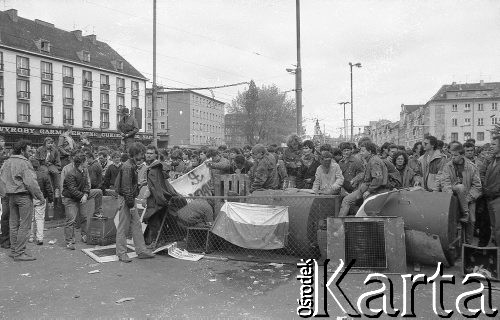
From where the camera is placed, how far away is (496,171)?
6.66m

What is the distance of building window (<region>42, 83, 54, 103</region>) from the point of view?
47938 mm

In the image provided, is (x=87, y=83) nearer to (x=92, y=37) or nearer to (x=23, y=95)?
(x=92, y=37)

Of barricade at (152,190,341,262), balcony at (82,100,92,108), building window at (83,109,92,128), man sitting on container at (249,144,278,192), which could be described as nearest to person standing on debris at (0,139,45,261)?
barricade at (152,190,341,262)

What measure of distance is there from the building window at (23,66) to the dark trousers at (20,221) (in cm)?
4440

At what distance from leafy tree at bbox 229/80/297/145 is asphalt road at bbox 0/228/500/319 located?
192ft

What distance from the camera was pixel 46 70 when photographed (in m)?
48.7

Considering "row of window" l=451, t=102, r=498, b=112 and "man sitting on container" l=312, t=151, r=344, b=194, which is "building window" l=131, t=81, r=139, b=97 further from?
"row of window" l=451, t=102, r=498, b=112

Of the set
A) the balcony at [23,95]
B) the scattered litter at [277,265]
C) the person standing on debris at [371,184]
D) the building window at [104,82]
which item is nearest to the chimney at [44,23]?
the building window at [104,82]

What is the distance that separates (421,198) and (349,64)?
3802 centimetres

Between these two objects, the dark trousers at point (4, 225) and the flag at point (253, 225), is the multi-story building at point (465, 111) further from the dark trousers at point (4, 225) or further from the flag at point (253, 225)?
the dark trousers at point (4, 225)

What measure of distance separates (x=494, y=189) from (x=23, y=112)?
49022mm

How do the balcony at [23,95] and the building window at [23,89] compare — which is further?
the building window at [23,89]

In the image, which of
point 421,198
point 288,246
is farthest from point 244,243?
point 421,198

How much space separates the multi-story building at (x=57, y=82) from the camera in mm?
44094
